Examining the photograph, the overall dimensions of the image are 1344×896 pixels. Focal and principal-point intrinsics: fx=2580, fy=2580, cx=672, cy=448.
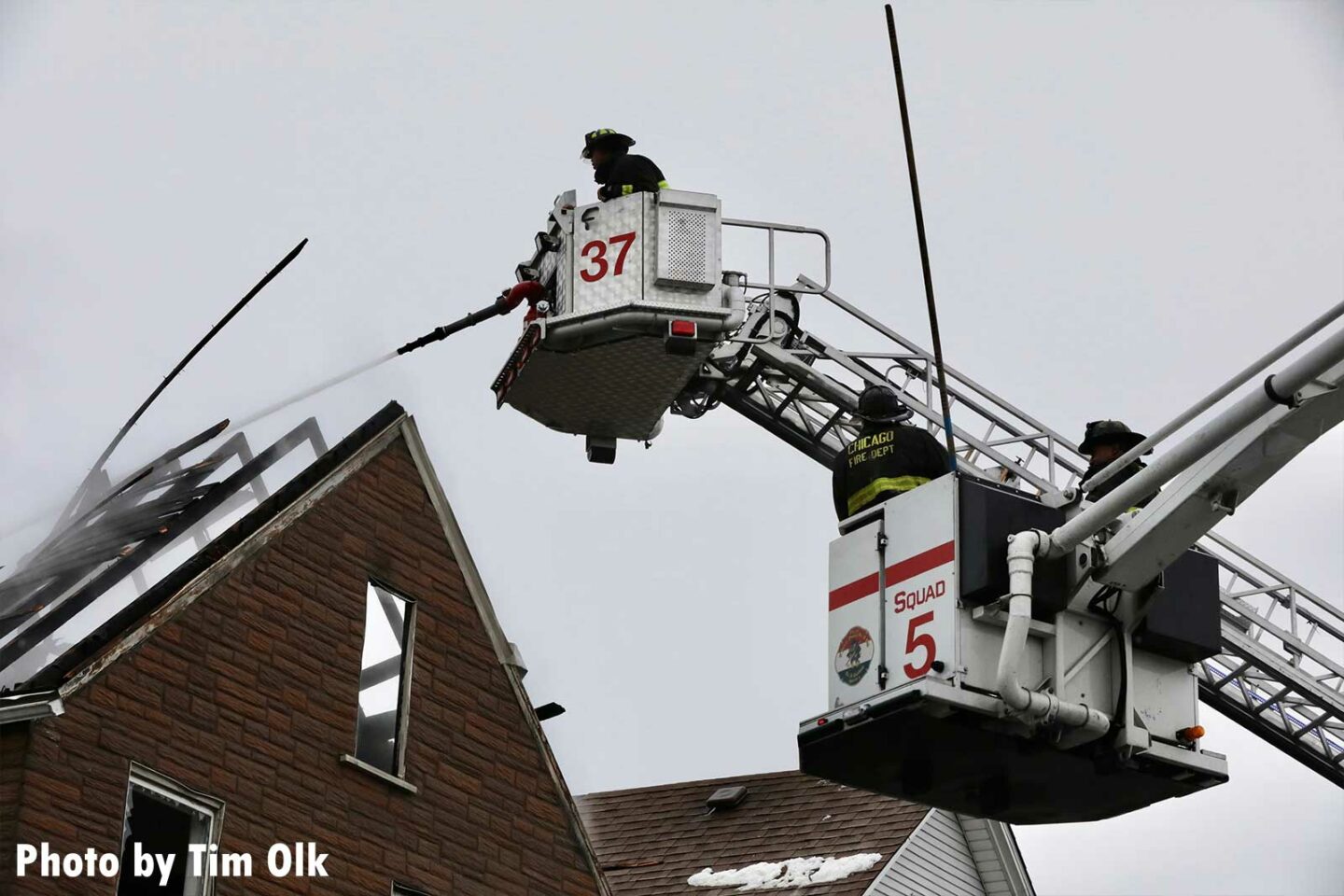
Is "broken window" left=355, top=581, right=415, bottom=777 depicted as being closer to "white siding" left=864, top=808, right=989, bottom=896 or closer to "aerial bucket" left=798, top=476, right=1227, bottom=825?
"aerial bucket" left=798, top=476, right=1227, bottom=825

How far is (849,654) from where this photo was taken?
40.4ft

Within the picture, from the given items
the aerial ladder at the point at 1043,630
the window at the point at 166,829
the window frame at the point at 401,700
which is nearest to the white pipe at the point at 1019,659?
the aerial ladder at the point at 1043,630

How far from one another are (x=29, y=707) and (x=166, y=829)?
1193mm

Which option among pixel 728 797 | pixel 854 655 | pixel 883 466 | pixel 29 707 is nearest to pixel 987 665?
pixel 854 655

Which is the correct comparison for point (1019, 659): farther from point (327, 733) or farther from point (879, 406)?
point (327, 733)

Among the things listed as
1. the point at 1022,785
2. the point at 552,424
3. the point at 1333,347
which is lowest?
the point at 1022,785

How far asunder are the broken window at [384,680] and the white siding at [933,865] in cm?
499

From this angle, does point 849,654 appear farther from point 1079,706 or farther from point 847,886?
point 847,886

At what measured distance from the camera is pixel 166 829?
1504 centimetres

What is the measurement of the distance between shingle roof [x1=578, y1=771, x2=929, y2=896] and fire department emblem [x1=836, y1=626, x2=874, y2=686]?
8.06m

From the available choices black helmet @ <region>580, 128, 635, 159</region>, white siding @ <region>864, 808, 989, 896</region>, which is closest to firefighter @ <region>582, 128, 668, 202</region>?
black helmet @ <region>580, 128, 635, 159</region>

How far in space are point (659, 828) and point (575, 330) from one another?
7.27m

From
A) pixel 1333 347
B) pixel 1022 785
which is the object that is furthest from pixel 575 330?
pixel 1333 347

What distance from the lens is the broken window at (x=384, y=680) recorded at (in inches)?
659
